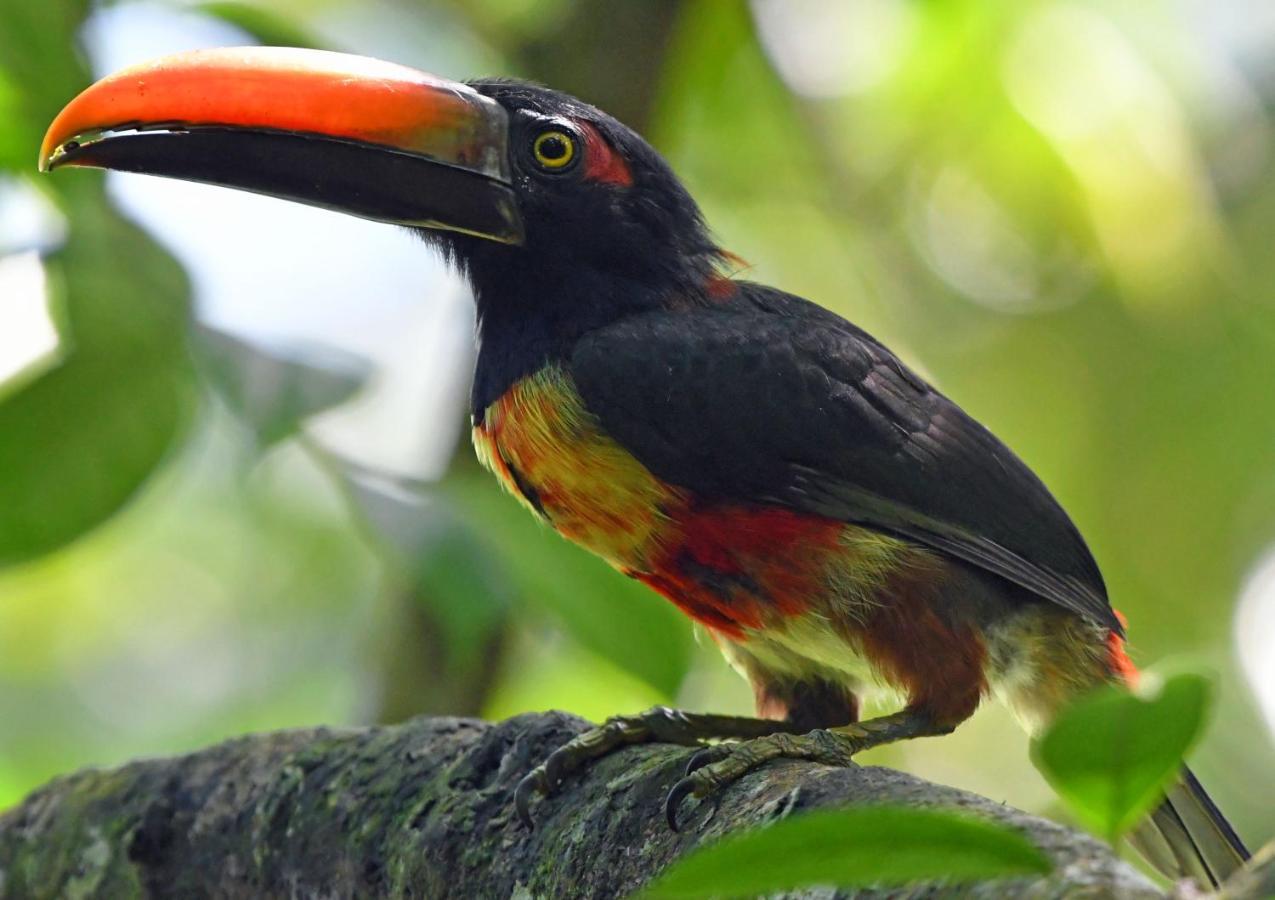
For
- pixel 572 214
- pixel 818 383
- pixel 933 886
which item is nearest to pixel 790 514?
pixel 818 383

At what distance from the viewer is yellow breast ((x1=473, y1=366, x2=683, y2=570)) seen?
9.27 feet

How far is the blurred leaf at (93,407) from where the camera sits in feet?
7.73

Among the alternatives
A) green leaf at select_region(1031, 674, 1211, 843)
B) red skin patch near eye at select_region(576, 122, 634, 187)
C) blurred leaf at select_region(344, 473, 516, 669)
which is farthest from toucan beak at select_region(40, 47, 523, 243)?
green leaf at select_region(1031, 674, 1211, 843)

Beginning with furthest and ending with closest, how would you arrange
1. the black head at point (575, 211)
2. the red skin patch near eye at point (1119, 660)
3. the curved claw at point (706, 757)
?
1. the black head at point (575, 211)
2. the red skin patch near eye at point (1119, 660)
3. the curved claw at point (706, 757)

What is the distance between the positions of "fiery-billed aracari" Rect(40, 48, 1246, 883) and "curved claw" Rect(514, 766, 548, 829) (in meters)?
0.17

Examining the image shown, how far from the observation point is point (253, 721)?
243 inches

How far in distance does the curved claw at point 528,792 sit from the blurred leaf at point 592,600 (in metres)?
0.27

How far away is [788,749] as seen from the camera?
251cm

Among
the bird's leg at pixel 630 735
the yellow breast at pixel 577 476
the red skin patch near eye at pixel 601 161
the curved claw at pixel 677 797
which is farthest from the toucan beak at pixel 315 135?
the curved claw at pixel 677 797

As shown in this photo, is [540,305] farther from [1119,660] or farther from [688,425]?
[1119,660]

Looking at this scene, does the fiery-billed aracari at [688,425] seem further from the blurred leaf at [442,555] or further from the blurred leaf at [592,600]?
the blurred leaf at [442,555]

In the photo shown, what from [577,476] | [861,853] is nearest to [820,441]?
[577,476]

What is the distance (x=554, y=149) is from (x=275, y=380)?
1.01m

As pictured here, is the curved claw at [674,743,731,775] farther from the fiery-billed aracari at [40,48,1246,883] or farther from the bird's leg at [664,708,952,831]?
the fiery-billed aracari at [40,48,1246,883]
